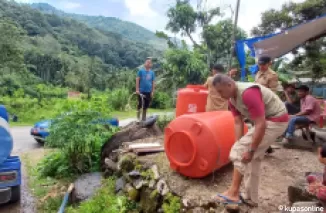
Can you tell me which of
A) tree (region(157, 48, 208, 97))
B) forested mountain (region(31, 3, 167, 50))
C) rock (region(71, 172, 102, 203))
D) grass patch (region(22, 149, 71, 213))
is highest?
forested mountain (region(31, 3, 167, 50))

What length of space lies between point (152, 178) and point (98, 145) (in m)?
2.41

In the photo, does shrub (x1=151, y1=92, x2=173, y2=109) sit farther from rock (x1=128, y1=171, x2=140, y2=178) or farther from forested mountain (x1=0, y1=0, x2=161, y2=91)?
rock (x1=128, y1=171, x2=140, y2=178)

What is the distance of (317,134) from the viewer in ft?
18.4

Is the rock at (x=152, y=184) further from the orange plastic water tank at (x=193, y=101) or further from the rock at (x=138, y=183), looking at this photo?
the orange plastic water tank at (x=193, y=101)

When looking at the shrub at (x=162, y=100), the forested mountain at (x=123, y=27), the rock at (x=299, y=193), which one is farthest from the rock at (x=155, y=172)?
the forested mountain at (x=123, y=27)

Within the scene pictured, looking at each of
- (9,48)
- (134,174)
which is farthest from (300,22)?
(9,48)

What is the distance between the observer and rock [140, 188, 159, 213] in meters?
3.80

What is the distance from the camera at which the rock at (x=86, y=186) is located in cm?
486

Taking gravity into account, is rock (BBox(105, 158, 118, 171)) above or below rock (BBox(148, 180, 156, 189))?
below

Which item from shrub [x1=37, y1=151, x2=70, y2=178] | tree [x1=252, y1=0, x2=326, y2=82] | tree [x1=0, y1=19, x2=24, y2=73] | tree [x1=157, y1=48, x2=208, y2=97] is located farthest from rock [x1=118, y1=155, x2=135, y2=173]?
tree [x1=0, y1=19, x2=24, y2=73]

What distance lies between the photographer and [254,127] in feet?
9.21

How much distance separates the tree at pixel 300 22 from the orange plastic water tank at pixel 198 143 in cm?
917

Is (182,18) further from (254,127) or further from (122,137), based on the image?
→ (254,127)

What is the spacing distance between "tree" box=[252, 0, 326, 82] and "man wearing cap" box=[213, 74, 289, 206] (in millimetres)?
9627
